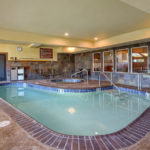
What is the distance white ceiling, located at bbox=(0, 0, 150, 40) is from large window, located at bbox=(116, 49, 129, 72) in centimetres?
226

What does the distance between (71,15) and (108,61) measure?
4.99m

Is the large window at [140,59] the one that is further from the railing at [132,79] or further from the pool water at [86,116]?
the pool water at [86,116]

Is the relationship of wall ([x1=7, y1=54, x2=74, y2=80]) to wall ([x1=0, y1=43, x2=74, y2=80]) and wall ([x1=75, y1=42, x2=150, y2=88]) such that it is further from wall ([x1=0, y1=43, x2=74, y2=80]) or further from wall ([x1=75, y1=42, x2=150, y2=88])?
wall ([x1=75, y1=42, x2=150, y2=88])

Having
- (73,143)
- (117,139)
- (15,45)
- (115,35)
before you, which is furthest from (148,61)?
(15,45)

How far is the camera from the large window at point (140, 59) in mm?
6249

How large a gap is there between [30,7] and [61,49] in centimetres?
644

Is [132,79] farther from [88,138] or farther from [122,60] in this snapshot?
[88,138]

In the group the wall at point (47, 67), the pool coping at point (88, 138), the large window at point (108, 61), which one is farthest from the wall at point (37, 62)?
the pool coping at point (88, 138)

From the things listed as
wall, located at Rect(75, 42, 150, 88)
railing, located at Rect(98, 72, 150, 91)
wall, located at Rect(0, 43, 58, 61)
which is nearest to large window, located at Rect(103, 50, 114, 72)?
wall, located at Rect(75, 42, 150, 88)

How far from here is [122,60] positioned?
24.3 feet

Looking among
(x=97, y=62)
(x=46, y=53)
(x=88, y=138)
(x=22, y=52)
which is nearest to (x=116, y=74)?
(x=97, y=62)

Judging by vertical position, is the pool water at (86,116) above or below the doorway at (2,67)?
below

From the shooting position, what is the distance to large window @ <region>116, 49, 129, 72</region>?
7.15 metres

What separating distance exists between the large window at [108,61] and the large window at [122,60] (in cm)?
45
